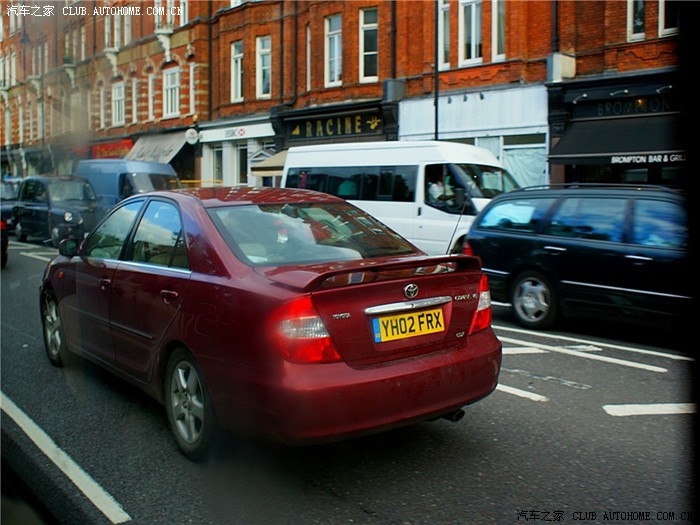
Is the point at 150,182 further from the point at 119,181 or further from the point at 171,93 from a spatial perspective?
the point at 171,93

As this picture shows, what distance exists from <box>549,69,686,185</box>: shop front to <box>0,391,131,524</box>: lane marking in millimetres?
12489

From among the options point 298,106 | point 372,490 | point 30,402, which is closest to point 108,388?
point 30,402

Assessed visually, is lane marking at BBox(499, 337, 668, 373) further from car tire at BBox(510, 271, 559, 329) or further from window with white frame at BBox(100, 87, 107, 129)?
window with white frame at BBox(100, 87, 107, 129)

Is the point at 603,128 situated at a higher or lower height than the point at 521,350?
higher

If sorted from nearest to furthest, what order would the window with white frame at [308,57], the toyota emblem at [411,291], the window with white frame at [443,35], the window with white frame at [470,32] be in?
the toyota emblem at [411,291] < the window with white frame at [470,32] < the window with white frame at [443,35] < the window with white frame at [308,57]

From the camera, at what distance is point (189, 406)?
12.4ft

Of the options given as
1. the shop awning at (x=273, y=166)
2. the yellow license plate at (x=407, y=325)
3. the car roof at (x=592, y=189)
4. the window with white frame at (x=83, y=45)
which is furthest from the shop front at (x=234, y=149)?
the yellow license plate at (x=407, y=325)

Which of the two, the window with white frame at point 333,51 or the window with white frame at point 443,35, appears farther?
the window with white frame at point 333,51

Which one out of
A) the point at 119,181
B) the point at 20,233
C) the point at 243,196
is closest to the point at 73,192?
the point at 119,181

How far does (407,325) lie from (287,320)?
635 millimetres

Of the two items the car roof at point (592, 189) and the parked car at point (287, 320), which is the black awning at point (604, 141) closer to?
the car roof at point (592, 189)

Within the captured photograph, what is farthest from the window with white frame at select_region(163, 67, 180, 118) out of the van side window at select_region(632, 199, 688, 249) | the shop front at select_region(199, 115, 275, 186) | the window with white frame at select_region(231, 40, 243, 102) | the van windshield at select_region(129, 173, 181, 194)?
the van side window at select_region(632, 199, 688, 249)

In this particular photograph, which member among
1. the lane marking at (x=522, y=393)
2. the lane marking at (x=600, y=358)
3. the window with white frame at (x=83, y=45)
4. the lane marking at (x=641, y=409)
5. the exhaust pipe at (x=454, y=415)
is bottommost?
the lane marking at (x=641, y=409)

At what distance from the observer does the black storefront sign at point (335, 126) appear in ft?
72.2
